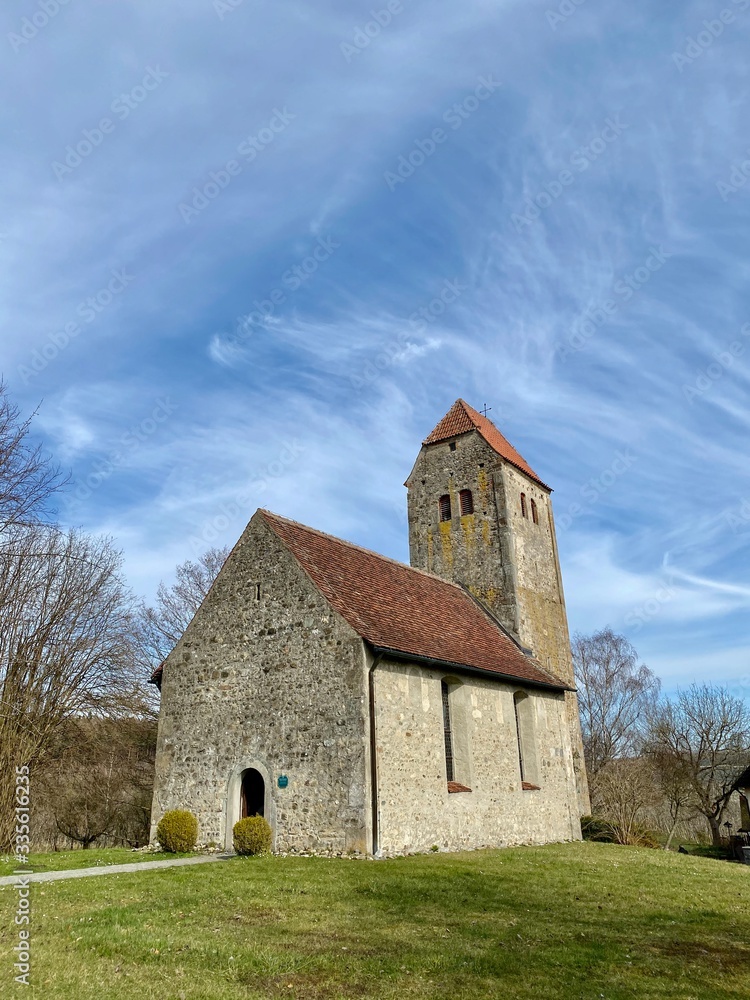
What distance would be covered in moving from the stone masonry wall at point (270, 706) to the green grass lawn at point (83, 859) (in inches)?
50.4

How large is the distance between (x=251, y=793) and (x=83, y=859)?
3.81 m

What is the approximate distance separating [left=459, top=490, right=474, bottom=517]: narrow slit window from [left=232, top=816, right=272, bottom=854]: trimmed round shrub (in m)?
15.0

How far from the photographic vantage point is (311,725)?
632 inches

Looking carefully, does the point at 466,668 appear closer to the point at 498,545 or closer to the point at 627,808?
the point at 498,545

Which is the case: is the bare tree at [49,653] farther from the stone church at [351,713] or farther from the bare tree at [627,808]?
the bare tree at [627,808]

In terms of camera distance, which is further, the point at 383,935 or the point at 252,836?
the point at 252,836

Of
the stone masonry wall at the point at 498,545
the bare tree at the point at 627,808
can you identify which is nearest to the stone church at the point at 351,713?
the bare tree at the point at 627,808

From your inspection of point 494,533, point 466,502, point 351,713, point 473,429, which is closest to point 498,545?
point 494,533

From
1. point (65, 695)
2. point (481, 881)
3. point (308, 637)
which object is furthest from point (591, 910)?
point (65, 695)

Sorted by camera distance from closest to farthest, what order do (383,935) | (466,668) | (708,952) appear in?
(708,952) → (383,935) → (466,668)

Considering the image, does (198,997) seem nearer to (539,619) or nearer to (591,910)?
(591,910)

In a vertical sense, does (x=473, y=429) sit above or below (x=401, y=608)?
above

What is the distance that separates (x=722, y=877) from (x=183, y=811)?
11.9 m

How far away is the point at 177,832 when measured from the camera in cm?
1662
